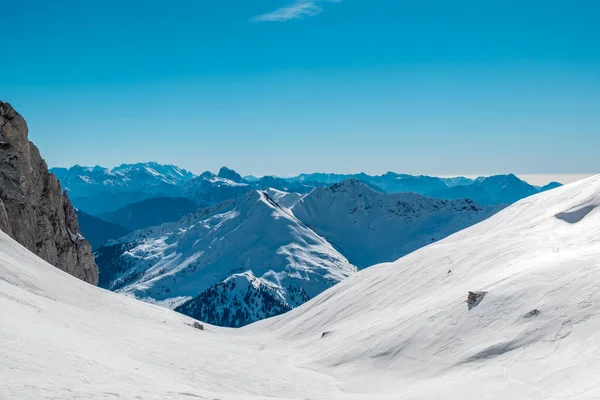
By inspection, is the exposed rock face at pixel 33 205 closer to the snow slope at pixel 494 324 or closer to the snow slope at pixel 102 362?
the snow slope at pixel 102 362

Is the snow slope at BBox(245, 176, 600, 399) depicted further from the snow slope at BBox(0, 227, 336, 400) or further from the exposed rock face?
the exposed rock face

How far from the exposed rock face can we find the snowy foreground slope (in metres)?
23.1

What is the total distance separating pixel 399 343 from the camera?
1515 inches

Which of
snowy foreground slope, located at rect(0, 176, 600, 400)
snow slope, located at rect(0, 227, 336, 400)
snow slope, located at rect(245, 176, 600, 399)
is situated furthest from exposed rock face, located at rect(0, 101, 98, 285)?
snow slope, located at rect(245, 176, 600, 399)

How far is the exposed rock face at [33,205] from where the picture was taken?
2975 inches

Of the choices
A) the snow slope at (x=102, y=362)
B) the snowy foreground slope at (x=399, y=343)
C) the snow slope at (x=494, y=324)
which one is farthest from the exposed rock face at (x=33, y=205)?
the snow slope at (x=494, y=324)

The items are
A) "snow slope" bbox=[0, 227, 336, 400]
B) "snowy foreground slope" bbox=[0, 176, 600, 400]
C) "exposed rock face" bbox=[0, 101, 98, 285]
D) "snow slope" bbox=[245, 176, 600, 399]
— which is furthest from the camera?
"exposed rock face" bbox=[0, 101, 98, 285]

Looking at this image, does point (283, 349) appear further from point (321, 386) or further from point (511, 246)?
point (511, 246)

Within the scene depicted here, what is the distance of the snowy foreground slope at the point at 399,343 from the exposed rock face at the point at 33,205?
2311 centimetres

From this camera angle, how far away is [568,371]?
23.1 m

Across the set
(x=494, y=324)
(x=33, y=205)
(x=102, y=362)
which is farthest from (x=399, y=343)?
(x=33, y=205)

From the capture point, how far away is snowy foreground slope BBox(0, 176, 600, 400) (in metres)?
21.1

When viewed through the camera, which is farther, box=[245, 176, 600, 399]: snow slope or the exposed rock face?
the exposed rock face

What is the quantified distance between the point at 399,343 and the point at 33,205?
238 feet
